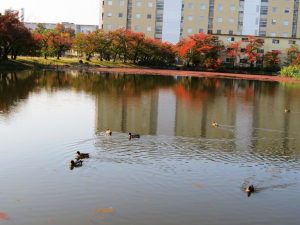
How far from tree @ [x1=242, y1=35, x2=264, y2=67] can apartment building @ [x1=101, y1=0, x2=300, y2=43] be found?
10.0m

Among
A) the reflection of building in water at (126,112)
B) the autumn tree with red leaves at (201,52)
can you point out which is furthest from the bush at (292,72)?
the reflection of building in water at (126,112)

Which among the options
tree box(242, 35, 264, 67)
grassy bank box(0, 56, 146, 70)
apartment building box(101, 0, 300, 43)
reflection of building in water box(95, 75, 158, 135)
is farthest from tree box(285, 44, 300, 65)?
reflection of building in water box(95, 75, 158, 135)

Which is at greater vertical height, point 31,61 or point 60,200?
point 31,61

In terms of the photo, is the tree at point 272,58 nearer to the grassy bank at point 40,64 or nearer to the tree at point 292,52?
the tree at point 292,52

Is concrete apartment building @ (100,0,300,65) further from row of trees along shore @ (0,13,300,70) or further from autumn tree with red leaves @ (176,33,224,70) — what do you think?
autumn tree with red leaves @ (176,33,224,70)

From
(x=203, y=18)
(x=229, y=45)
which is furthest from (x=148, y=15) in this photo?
(x=229, y=45)

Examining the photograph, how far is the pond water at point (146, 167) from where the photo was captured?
7.72m

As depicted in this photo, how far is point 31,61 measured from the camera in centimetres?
5156

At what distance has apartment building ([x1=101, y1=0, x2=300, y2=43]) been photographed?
79.4 meters

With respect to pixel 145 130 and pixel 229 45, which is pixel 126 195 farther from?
pixel 229 45

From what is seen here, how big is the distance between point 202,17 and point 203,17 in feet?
0.72

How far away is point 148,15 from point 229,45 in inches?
835

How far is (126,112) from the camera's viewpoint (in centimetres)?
1897

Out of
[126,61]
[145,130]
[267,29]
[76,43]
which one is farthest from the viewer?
[267,29]
